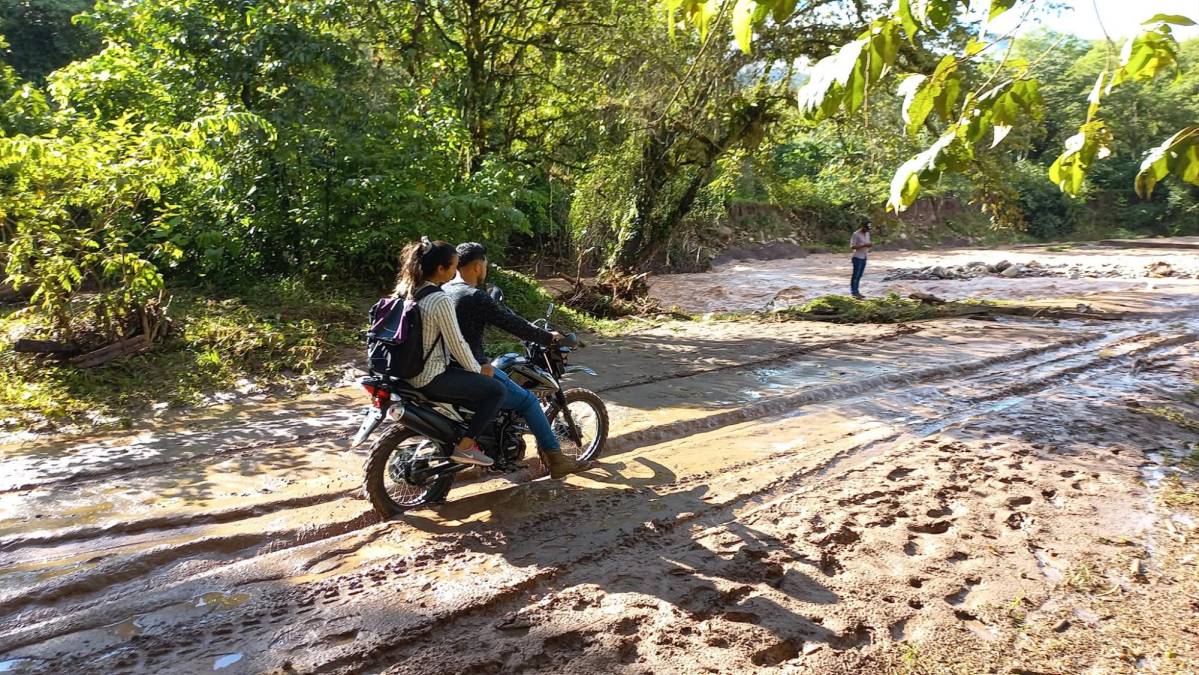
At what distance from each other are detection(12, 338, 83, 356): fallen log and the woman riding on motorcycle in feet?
16.4

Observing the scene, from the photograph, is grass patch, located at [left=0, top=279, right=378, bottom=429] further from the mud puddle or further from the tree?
the mud puddle

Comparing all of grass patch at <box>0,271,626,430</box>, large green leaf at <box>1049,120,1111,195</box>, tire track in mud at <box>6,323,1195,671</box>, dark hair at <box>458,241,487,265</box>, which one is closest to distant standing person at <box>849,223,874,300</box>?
grass patch at <box>0,271,626,430</box>

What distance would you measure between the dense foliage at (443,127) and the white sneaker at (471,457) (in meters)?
2.48

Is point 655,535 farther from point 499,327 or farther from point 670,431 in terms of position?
point 670,431

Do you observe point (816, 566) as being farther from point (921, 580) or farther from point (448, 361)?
point (448, 361)

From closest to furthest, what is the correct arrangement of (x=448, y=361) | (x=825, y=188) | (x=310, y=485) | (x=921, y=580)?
(x=921, y=580), (x=448, y=361), (x=310, y=485), (x=825, y=188)

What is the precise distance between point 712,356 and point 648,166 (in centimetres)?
733

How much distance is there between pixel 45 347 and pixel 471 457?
5369 millimetres

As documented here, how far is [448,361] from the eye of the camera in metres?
4.64

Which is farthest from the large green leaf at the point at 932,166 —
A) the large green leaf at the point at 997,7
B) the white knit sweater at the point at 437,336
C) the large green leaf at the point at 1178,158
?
the white knit sweater at the point at 437,336

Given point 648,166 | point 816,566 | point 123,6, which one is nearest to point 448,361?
point 816,566

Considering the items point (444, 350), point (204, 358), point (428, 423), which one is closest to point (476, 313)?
point (444, 350)

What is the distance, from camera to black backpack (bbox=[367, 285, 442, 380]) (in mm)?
4484

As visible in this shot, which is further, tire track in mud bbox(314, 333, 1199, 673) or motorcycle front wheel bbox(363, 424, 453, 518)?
motorcycle front wheel bbox(363, 424, 453, 518)
